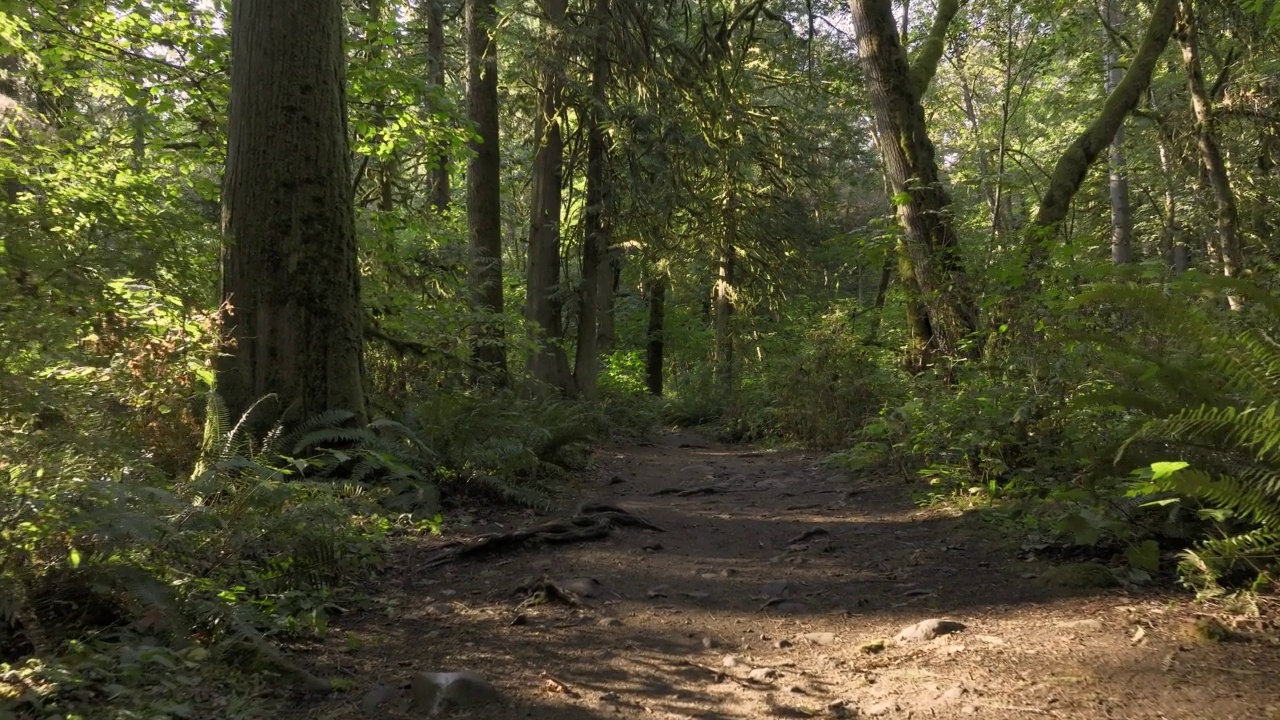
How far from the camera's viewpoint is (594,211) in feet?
49.6

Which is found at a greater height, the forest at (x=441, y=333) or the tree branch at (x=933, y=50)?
the tree branch at (x=933, y=50)

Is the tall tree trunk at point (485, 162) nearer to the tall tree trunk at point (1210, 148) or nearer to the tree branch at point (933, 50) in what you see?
the tree branch at point (933, 50)

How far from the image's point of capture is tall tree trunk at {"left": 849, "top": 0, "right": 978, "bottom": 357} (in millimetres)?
→ 8734

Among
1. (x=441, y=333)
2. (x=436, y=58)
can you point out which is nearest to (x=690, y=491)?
(x=441, y=333)

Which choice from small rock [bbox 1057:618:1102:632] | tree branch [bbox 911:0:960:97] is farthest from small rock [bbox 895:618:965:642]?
tree branch [bbox 911:0:960:97]

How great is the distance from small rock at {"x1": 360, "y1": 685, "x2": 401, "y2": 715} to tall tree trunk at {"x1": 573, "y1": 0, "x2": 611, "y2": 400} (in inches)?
440

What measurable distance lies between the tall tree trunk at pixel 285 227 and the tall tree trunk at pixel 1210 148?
40.4ft

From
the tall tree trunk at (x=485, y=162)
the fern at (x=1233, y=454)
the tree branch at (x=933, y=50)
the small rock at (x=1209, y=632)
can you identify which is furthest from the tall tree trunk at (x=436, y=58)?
the small rock at (x=1209, y=632)

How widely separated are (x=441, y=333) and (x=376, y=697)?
283 inches

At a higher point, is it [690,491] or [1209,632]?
[1209,632]

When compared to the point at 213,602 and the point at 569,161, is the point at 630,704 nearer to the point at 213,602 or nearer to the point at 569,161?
the point at 213,602

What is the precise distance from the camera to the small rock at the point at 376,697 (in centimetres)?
312

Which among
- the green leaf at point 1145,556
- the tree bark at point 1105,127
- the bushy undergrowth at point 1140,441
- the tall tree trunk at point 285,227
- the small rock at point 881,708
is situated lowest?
the small rock at point 881,708

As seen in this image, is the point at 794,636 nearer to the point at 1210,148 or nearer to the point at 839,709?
the point at 839,709
